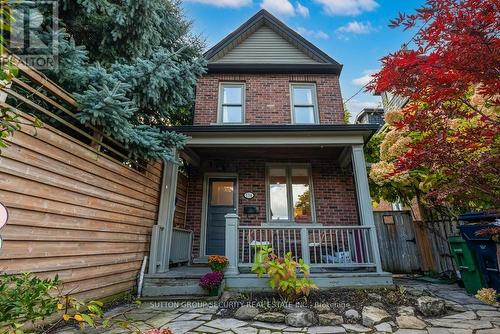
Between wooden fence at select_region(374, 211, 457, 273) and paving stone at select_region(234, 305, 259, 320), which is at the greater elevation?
wooden fence at select_region(374, 211, 457, 273)

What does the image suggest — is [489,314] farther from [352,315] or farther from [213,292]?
[213,292]

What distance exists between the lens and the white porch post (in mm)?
4594

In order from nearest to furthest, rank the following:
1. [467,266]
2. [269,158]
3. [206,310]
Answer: [206,310]
[467,266]
[269,158]

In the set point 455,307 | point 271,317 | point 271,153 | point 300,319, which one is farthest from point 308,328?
point 271,153

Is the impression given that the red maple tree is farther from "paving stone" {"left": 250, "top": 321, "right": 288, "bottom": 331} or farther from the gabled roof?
the gabled roof

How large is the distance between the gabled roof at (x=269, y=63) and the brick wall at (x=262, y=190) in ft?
9.13

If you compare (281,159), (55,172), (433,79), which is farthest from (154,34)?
(433,79)

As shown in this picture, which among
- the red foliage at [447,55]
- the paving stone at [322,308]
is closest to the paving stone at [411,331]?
the paving stone at [322,308]

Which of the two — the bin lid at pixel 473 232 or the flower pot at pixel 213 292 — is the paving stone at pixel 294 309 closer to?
the flower pot at pixel 213 292

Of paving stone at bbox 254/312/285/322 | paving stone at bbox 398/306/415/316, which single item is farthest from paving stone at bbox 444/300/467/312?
paving stone at bbox 254/312/285/322

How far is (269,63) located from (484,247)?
6391 mm

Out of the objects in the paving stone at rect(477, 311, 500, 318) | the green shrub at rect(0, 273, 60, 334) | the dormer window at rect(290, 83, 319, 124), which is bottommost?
the paving stone at rect(477, 311, 500, 318)

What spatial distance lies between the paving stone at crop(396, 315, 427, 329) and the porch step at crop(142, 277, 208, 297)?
9.42 ft

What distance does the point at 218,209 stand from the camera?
6.67 m
